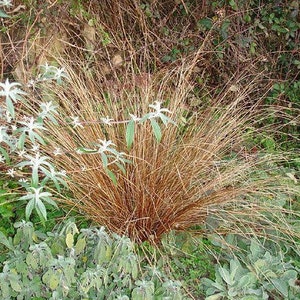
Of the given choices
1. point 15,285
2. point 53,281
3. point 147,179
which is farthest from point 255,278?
point 15,285

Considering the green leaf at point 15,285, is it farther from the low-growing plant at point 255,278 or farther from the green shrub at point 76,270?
the low-growing plant at point 255,278

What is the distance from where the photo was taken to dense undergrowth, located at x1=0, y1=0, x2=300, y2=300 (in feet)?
6.70

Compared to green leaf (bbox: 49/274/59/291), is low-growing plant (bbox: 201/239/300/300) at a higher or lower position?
lower

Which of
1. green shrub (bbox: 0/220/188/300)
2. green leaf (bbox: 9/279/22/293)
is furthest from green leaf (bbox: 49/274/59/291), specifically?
green leaf (bbox: 9/279/22/293)

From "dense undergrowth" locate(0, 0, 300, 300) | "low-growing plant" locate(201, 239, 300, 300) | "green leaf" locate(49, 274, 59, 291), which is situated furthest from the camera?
"low-growing plant" locate(201, 239, 300, 300)

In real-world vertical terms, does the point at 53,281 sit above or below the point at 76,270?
above

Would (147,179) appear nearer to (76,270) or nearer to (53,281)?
(76,270)

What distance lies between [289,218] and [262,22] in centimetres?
163

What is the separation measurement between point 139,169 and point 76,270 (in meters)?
0.63

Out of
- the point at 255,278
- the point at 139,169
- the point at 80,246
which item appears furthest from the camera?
the point at 139,169

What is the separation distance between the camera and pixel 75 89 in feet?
9.01

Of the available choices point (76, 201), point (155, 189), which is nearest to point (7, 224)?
point (76, 201)

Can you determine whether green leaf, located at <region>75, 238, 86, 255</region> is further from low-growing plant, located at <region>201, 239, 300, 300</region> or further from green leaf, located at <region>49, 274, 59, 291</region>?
low-growing plant, located at <region>201, 239, 300, 300</region>

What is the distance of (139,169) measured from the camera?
99.3 inches
